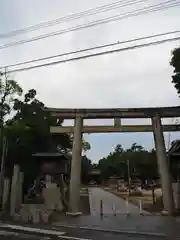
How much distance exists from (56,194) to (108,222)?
8.02 meters

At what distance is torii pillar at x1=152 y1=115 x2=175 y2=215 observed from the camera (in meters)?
21.7

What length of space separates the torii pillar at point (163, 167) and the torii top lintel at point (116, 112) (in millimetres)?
465

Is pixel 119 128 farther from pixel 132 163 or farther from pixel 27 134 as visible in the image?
pixel 132 163

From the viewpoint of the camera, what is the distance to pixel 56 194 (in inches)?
1001

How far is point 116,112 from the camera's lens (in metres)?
23.9

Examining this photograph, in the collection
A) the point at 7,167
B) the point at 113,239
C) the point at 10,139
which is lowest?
the point at 113,239

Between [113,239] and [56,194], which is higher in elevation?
[56,194]

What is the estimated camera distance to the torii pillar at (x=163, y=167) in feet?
71.2

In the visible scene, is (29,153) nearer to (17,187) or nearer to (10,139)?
(10,139)

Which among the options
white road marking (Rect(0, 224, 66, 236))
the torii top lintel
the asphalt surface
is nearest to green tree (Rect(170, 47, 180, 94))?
the torii top lintel

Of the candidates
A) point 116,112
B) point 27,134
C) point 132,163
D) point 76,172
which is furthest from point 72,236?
point 132,163

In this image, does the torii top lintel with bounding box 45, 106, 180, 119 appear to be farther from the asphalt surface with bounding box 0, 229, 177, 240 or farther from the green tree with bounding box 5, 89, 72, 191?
the asphalt surface with bounding box 0, 229, 177, 240

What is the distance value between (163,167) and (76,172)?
204 inches

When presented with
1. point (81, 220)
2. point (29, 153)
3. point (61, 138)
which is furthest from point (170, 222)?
point (61, 138)
